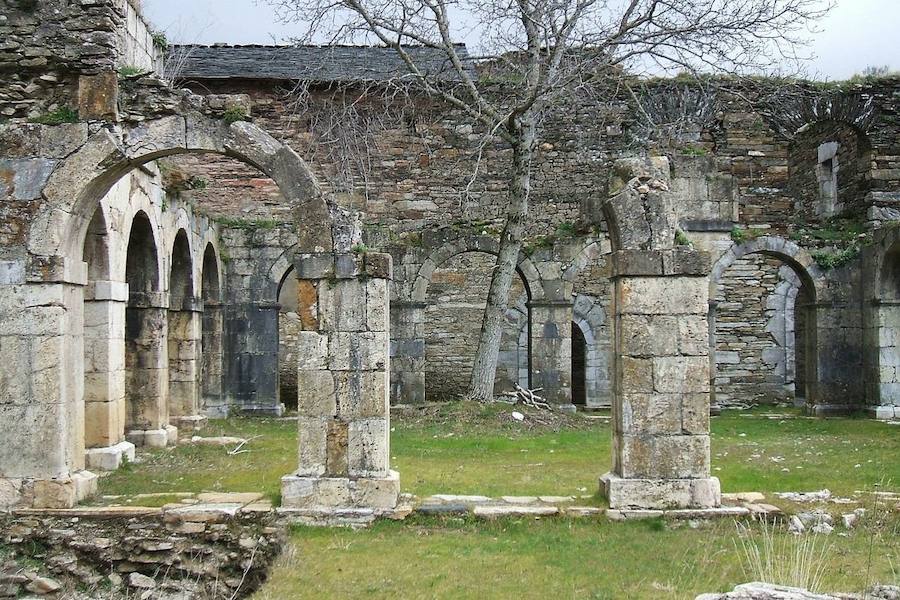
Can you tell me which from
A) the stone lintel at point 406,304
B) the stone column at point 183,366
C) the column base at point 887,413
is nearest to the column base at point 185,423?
the stone column at point 183,366

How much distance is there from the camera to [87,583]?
6199mm

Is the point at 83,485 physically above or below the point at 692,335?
below

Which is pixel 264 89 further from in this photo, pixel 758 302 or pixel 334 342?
pixel 334 342

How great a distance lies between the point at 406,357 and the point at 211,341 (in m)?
3.49

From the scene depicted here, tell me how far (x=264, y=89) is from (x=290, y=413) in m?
7.42

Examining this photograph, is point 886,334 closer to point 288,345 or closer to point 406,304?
point 406,304

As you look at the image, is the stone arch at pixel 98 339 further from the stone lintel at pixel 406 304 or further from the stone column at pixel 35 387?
the stone lintel at pixel 406 304

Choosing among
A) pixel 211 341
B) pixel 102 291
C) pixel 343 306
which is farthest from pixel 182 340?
pixel 343 306

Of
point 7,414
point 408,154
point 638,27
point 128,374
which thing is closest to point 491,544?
point 7,414

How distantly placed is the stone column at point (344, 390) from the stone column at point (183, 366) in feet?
→ 21.8

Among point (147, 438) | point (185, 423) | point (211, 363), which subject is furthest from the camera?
point (211, 363)

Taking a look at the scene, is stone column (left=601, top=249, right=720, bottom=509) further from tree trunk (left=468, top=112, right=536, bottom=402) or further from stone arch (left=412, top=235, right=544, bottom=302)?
stone arch (left=412, top=235, right=544, bottom=302)

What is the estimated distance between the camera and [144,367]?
11398 millimetres

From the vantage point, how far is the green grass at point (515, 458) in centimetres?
847
